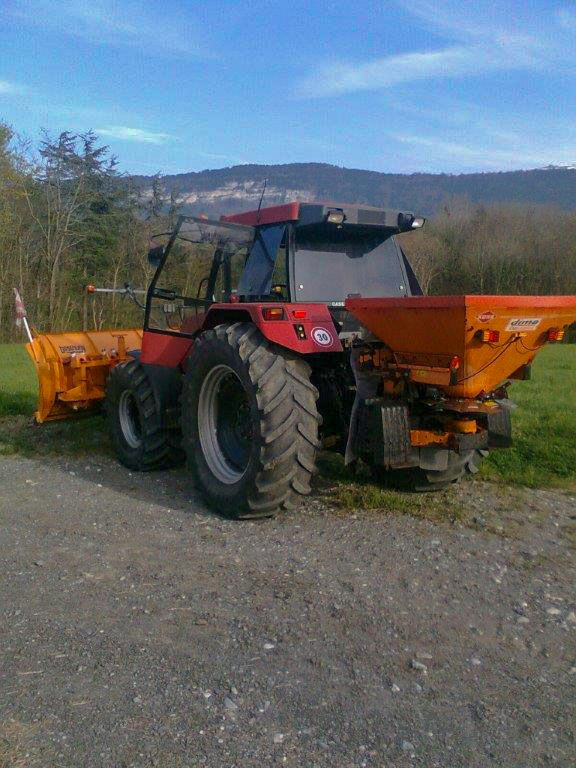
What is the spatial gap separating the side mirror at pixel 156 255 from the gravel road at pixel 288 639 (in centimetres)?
245

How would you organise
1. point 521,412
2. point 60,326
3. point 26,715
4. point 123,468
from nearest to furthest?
point 26,715, point 123,468, point 521,412, point 60,326

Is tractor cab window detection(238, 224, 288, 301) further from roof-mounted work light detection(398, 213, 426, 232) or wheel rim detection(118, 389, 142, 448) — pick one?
wheel rim detection(118, 389, 142, 448)

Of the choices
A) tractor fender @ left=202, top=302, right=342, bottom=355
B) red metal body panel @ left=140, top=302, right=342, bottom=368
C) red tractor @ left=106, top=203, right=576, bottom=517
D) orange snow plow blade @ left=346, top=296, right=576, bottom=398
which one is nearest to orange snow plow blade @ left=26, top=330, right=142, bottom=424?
red tractor @ left=106, top=203, right=576, bottom=517

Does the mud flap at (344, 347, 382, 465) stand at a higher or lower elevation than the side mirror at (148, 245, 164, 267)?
Result: lower

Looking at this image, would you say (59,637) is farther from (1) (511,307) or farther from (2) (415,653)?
(1) (511,307)

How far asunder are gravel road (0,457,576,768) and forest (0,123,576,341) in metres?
18.2

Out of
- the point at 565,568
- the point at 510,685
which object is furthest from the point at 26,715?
the point at 565,568

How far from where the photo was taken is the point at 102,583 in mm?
4285

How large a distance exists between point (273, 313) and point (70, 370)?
3339 millimetres

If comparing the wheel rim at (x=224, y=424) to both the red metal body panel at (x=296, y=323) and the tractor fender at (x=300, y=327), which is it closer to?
the red metal body panel at (x=296, y=323)

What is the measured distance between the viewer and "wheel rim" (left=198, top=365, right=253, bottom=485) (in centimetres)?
593

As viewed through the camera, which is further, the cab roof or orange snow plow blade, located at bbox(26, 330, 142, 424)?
orange snow plow blade, located at bbox(26, 330, 142, 424)

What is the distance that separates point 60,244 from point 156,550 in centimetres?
2702

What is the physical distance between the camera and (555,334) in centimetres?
498
